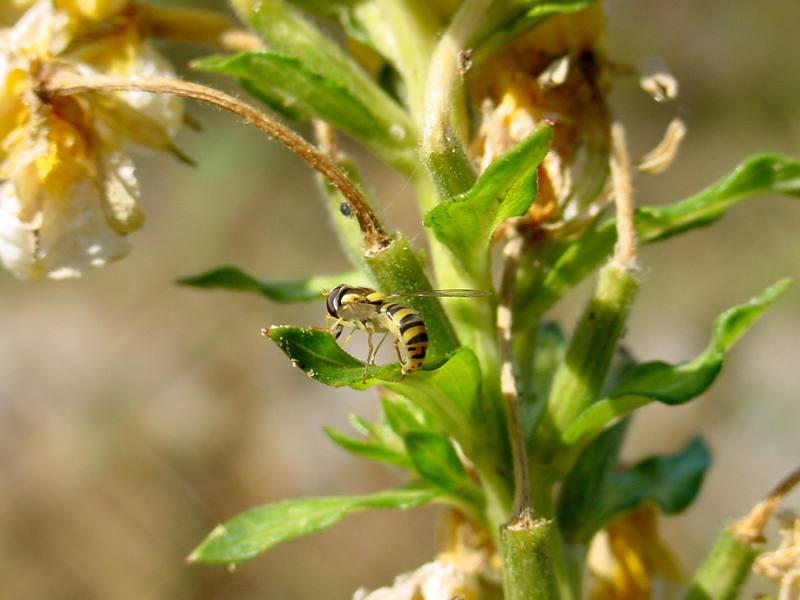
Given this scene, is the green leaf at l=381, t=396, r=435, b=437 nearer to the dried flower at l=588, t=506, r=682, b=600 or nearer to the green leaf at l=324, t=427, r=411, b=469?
the green leaf at l=324, t=427, r=411, b=469

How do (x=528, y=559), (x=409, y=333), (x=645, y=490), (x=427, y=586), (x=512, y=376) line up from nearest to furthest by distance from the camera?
(x=409, y=333), (x=528, y=559), (x=512, y=376), (x=427, y=586), (x=645, y=490)

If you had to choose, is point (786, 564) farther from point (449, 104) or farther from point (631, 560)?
point (449, 104)

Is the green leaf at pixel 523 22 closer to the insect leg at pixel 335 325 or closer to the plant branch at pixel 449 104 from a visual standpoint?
the plant branch at pixel 449 104

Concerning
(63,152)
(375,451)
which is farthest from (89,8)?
(375,451)

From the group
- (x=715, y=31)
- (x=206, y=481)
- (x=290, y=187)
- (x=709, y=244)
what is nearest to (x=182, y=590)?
(x=206, y=481)

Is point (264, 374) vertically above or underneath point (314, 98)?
above

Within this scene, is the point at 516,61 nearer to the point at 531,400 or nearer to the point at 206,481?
the point at 531,400

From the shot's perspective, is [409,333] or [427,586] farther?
[427,586]
